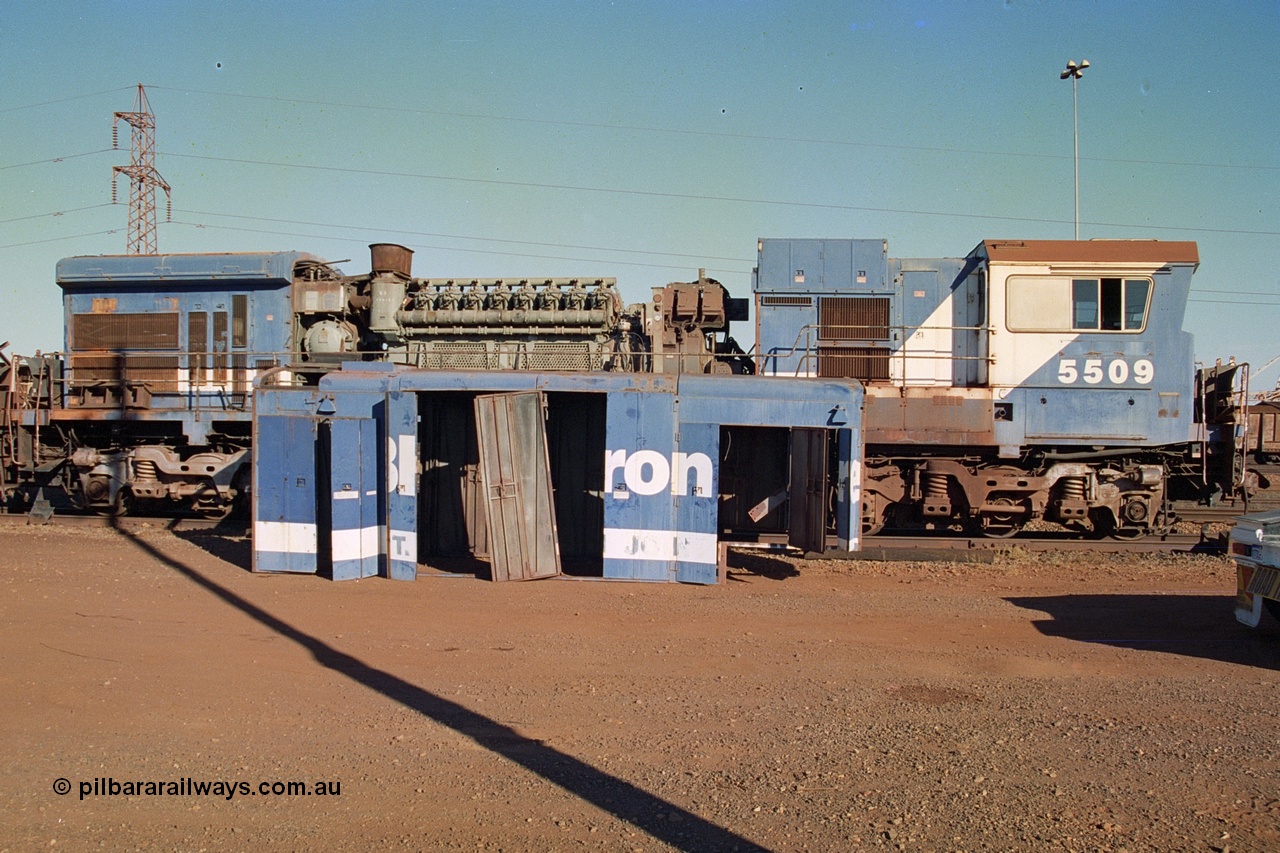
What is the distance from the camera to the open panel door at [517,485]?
407 inches

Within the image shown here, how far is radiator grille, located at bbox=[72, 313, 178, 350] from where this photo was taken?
14641 millimetres

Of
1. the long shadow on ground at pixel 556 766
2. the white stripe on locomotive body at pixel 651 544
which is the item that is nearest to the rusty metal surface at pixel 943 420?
the white stripe on locomotive body at pixel 651 544

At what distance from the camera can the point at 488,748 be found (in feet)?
18.1

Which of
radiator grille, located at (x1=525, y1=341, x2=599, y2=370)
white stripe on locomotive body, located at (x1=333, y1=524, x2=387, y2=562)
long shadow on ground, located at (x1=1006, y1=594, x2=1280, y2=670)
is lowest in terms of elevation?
long shadow on ground, located at (x1=1006, y1=594, x2=1280, y2=670)

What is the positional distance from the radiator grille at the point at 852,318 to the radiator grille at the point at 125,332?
37.5 feet

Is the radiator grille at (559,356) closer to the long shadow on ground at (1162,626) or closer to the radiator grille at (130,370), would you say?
the radiator grille at (130,370)

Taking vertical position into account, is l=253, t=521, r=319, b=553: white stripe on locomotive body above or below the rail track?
above

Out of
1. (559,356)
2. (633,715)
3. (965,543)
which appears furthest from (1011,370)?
(633,715)

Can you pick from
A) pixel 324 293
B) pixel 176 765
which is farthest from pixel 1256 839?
pixel 324 293

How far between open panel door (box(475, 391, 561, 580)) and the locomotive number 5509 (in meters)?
7.84

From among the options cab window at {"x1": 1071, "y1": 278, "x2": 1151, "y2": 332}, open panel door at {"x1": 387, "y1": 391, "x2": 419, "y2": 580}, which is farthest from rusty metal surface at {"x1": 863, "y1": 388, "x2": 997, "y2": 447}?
open panel door at {"x1": 387, "y1": 391, "x2": 419, "y2": 580}

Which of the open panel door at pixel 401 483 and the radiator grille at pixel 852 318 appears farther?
A: the radiator grille at pixel 852 318

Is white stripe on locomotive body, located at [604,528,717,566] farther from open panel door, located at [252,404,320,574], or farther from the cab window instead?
the cab window

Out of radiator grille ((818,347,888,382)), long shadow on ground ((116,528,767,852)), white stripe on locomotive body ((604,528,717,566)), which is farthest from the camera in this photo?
radiator grille ((818,347,888,382))
